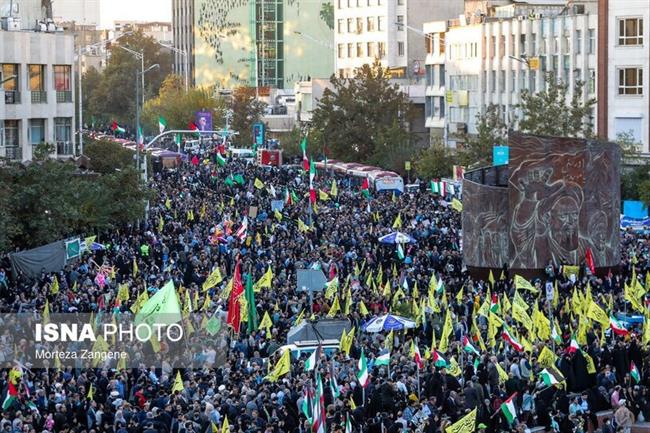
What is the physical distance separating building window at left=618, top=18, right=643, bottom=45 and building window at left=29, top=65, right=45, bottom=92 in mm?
26481

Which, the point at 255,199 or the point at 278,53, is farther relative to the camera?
the point at 278,53

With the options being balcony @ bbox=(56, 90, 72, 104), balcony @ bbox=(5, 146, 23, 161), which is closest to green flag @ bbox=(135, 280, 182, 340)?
balcony @ bbox=(5, 146, 23, 161)

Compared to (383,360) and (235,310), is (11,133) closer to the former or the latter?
(235,310)

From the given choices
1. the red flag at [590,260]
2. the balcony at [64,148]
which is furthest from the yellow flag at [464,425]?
the balcony at [64,148]

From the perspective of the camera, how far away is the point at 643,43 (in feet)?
240

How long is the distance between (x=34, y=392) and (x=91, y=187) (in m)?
27.0

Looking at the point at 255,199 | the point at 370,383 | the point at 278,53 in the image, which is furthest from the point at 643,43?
the point at 278,53

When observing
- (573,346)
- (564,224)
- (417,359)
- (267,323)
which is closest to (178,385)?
(417,359)

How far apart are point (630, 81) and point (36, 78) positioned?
26908 mm

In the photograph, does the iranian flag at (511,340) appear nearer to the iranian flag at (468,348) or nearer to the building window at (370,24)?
the iranian flag at (468,348)

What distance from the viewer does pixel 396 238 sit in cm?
4694

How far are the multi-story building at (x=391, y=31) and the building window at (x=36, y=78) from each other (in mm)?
48918

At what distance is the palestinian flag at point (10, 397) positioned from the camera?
25.6 meters

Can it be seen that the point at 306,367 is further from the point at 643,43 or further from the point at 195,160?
the point at 195,160
